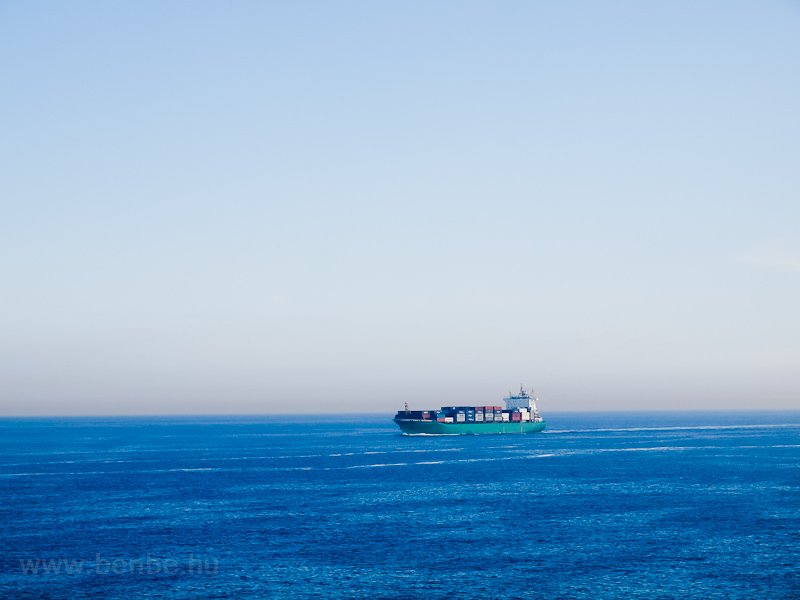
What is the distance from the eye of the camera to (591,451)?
18050 centimetres

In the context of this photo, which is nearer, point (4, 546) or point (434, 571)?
point (434, 571)

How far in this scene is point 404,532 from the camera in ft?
241

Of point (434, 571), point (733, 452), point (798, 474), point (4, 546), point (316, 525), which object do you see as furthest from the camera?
point (733, 452)

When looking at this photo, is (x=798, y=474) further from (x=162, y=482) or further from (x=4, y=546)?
(x=4, y=546)

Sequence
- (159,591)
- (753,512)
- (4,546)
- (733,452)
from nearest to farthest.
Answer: (159,591) < (4,546) < (753,512) < (733,452)

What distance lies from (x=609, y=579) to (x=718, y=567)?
9.51 metres

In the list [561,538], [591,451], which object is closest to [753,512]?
[561,538]

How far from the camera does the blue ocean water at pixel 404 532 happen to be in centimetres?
5556

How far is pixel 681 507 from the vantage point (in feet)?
291

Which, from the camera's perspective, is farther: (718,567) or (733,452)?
(733,452)

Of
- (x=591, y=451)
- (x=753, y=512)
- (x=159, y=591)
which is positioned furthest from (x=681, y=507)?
(x=591, y=451)

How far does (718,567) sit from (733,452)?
12598 centimetres

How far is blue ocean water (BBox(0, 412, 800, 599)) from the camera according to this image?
5556cm

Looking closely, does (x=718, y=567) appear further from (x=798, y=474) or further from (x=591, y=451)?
(x=591, y=451)
